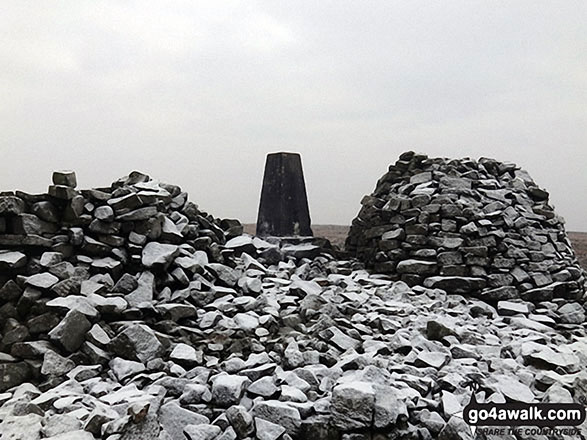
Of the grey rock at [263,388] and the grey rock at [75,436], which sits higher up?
the grey rock at [263,388]

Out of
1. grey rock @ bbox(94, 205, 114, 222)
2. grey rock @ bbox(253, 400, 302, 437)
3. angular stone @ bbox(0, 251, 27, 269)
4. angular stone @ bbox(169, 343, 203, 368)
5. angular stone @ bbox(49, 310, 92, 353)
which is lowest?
grey rock @ bbox(253, 400, 302, 437)

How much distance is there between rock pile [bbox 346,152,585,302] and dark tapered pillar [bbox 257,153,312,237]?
1.14 meters

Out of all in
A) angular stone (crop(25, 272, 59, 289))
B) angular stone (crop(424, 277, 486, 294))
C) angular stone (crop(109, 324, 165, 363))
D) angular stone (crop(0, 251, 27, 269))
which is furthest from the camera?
angular stone (crop(424, 277, 486, 294))

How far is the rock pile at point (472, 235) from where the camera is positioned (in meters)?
7.32

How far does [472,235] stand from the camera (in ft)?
24.7

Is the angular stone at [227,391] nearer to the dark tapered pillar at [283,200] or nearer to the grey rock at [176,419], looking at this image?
the grey rock at [176,419]

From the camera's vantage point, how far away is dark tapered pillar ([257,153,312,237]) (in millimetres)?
8906

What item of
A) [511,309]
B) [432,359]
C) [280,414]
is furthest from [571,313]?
[280,414]

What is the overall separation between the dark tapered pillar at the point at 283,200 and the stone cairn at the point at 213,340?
1.66m

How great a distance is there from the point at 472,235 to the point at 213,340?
14.2 ft

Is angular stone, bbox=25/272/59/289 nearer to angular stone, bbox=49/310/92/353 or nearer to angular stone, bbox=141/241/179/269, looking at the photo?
angular stone, bbox=49/310/92/353

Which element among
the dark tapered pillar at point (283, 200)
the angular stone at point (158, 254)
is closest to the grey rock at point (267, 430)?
the angular stone at point (158, 254)

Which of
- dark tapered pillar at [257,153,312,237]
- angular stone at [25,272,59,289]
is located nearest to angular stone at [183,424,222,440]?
angular stone at [25,272,59,289]

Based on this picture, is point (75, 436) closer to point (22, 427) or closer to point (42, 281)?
point (22, 427)
